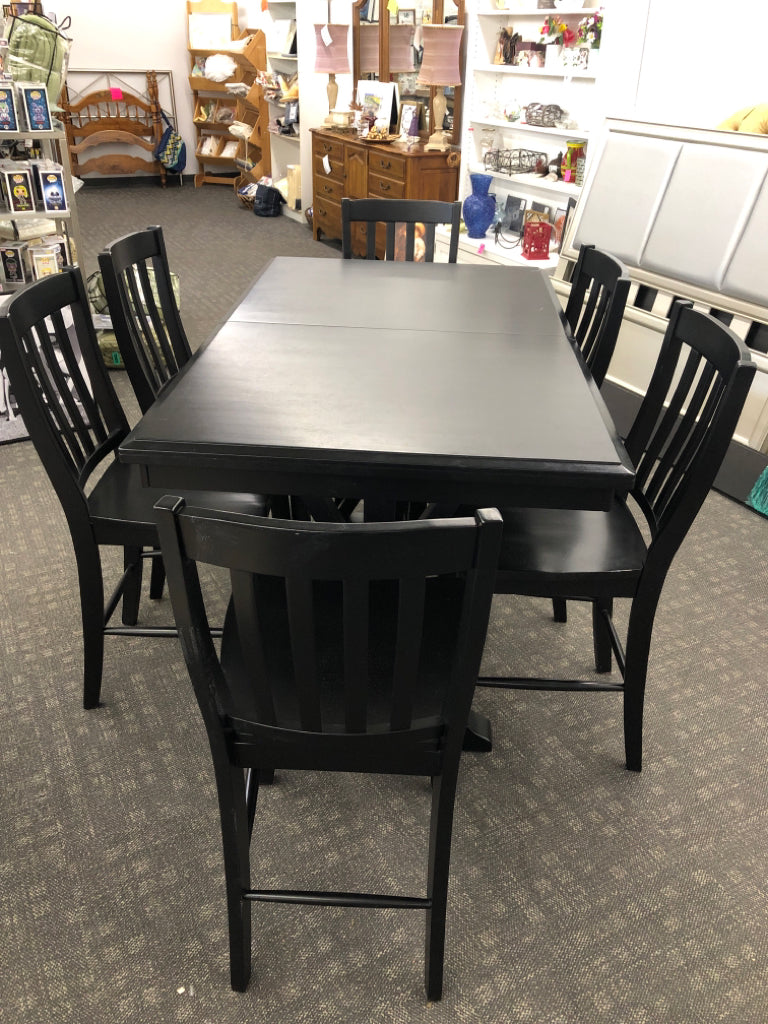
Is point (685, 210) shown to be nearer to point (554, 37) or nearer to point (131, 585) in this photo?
point (554, 37)

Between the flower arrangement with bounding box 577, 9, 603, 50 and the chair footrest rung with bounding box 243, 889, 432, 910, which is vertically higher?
the flower arrangement with bounding box 577, 9, 603, 50

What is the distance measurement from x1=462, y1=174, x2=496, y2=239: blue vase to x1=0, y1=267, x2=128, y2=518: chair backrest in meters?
2.94

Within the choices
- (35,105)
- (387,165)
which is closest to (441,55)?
(387,165)

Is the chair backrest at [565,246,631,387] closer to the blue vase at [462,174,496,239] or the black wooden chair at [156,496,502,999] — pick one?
the black wooden chair at [156,496,502,999]

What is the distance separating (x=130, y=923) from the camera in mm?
1370

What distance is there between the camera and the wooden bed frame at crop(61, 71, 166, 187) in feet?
25.4

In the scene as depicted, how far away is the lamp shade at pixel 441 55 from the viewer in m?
4.15

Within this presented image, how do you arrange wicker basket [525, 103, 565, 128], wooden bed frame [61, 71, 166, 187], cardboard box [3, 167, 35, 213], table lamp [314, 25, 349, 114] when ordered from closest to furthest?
cardboard box [3, 167, 35, 213]
wicker basket [525, 103, 565, 128]
table lamp [314, 25, 349, 114]
wooden bed frame [61, 71, 166, 187]

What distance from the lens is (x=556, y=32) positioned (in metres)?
3.79

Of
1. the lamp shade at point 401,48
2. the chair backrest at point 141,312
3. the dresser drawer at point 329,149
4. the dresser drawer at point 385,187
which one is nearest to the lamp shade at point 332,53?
the lamp shade at point 401,48

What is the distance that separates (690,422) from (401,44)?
193 inches

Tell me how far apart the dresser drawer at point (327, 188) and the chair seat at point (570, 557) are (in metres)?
4.70

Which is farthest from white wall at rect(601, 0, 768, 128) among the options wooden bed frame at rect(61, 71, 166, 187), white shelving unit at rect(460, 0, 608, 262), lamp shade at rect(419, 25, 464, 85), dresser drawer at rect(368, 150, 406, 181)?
wooden bed frame at rect(61, 71, 166, 187)

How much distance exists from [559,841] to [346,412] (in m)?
0.96
